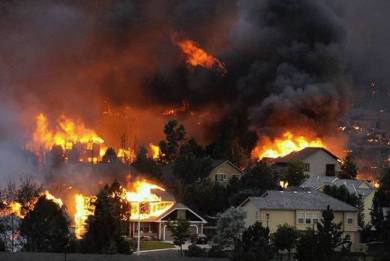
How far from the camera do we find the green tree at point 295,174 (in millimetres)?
86188

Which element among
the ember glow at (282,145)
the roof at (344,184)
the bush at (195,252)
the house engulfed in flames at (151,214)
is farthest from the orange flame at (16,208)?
the ember glow at (282,145)

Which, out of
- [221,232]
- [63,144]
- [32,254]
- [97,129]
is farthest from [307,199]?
[97,129]

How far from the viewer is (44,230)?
5275 cm

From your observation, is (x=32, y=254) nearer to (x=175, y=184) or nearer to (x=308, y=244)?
(x=308, y=244)

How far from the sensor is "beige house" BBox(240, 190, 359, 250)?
2606 inches

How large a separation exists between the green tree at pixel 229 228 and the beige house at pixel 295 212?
330cm

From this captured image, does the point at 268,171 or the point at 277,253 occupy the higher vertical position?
the point at 268,171

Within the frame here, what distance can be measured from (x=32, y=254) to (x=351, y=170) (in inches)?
2092

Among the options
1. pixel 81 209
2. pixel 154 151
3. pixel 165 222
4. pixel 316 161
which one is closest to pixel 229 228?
pixel 165 222

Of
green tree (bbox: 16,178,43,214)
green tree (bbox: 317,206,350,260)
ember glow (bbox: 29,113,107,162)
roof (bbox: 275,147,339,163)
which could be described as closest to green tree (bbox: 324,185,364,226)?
roof (bbox: 275,147,339,163)

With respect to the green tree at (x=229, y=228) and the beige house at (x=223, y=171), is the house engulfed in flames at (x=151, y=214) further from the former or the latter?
the beige house at (x=223, y=171)

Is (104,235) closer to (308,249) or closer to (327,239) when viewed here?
(308,249)

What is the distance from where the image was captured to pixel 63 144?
320 ft

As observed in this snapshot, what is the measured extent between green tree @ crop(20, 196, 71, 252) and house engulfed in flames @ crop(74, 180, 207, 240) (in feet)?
44.0
